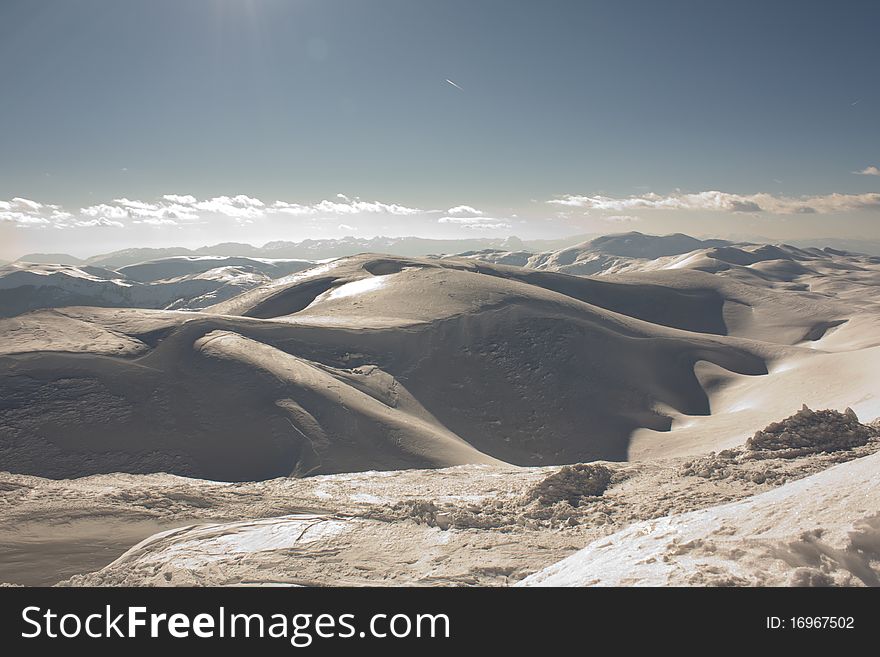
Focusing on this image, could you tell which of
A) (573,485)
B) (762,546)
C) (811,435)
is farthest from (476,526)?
(811,435)

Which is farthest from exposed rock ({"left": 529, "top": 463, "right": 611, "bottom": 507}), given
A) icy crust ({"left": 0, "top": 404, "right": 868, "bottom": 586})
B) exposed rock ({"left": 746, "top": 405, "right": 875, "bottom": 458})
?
exposed rock ({"left": 746, "top": 405, "right": 875, "bottom": 458})

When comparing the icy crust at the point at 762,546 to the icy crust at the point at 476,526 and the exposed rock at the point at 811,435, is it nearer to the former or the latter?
the icy crust at the point at 476,526

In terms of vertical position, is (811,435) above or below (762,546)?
below

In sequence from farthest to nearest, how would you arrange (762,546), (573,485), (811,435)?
(811,435)
(573,485)
(762,546)

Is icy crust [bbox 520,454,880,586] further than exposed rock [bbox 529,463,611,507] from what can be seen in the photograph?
No

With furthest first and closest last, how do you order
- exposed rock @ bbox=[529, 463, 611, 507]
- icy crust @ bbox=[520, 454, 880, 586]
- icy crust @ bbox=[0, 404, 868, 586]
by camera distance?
exposed rock @ bbox=[529, 463, 611, 507], icy crust @ bbox=[0, 404, 868, 586], icy crust @ bbox=[520, 454, 880, 586]

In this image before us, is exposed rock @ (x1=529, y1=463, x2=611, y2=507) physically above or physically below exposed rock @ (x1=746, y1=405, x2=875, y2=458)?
below

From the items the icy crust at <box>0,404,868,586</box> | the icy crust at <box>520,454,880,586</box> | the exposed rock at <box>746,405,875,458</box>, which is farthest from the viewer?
the exposed rock at <box>746,405,875,458</box>

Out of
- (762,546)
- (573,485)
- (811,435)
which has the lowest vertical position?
(573,485)

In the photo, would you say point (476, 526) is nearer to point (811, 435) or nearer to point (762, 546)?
point (762, 546)

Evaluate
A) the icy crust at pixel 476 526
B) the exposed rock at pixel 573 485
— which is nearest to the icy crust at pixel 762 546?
the icy crust at pixel 476 526

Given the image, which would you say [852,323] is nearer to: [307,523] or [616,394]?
[616,394]

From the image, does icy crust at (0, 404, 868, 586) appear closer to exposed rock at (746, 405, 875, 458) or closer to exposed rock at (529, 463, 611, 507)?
exposed rock at (529, 463, 611, 507)
